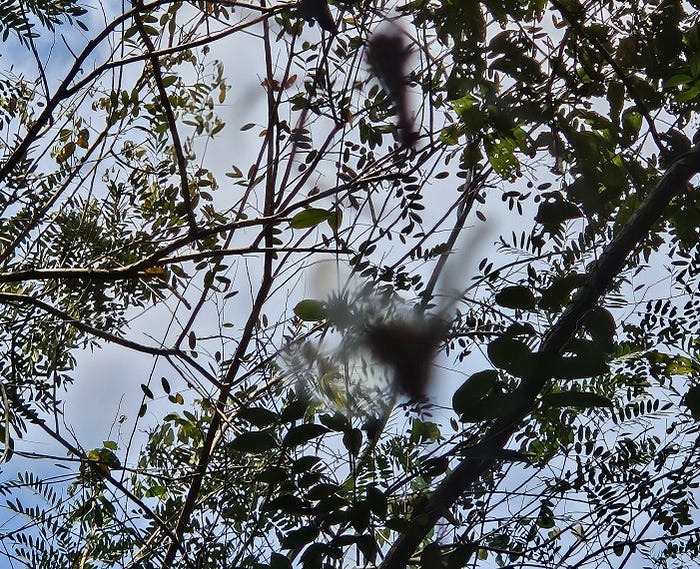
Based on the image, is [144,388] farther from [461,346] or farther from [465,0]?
[465,0]

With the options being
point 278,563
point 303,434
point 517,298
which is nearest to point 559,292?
point 517,298

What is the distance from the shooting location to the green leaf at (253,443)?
113 centimetres

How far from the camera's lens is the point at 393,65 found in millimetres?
1656

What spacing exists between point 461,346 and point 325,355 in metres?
0.33

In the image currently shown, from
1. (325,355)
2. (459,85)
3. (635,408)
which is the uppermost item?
(459,85)

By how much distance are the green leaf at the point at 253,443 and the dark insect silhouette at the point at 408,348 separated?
235 mm

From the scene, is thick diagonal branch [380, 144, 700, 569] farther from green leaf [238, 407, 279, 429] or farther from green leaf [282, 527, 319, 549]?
green leaf [238, 407, 279, 429]

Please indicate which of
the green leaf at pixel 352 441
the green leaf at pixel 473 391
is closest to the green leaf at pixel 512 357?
the green leaf at pixel 473 391

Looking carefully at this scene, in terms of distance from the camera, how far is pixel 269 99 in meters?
1.95

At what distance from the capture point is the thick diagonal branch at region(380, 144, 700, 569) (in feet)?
3.87

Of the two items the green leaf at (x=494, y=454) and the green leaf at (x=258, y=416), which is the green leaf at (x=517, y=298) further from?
the green leaf at (x=258, y=416)

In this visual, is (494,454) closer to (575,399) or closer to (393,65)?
(575,399)

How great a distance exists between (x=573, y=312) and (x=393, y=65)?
2.43ft

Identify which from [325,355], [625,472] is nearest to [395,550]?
[325,355]
